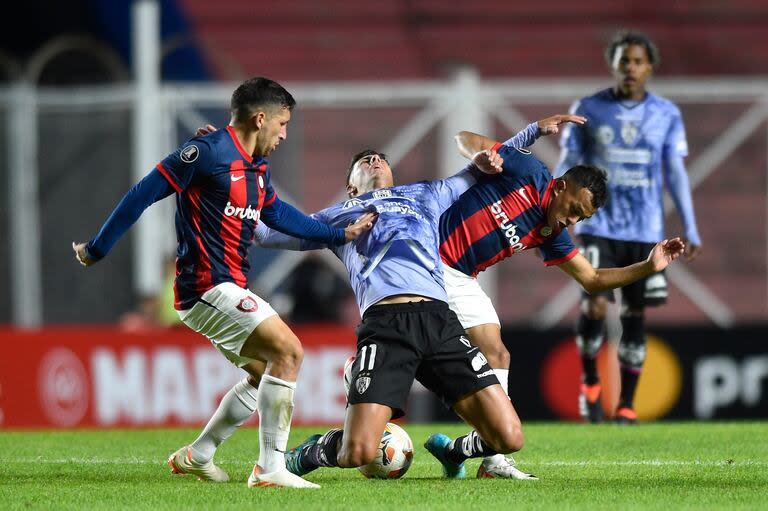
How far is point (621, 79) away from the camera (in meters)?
9.98

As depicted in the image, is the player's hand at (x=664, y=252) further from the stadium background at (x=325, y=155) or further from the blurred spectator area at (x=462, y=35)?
the blurred spectator area at (x=462, y=35)

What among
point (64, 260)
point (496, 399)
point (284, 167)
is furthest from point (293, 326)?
point (496, 399)

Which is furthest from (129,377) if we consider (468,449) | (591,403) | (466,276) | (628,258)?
(468,449)

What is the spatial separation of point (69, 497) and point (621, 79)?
5164mm

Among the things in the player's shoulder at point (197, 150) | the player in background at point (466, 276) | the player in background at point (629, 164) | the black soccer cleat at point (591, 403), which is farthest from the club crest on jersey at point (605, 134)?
the player's shoulder at point (197, 150)

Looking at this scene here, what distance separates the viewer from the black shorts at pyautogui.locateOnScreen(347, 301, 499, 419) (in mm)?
6840

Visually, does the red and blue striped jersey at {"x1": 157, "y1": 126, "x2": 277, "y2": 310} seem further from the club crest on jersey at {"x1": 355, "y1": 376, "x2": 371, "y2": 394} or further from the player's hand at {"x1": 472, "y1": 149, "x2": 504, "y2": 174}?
the player's hand at {"x1": 472, "y1": 149, "x2": 504, "y2": 174}

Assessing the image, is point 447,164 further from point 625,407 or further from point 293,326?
point 625,407

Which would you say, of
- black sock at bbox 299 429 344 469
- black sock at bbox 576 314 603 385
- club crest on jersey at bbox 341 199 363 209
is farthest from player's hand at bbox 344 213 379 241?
black sock at bbox 576 314 603 385

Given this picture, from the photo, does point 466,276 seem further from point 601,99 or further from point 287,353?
point 601,99

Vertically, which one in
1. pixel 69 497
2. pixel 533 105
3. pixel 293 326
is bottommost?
pixel 69 497

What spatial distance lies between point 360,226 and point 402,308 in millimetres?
462

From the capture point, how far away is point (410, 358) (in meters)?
6.90

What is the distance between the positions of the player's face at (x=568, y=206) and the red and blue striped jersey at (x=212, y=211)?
1.61 metres
